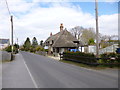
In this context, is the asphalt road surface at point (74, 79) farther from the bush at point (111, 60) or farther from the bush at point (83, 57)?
the bush at point (83, 57)

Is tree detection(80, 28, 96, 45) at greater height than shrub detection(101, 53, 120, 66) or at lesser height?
greater

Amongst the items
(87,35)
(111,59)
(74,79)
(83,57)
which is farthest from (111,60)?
(87,35)

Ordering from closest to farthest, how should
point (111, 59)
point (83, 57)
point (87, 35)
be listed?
point (111, 59)
point (83, 57)
point (87, 35)

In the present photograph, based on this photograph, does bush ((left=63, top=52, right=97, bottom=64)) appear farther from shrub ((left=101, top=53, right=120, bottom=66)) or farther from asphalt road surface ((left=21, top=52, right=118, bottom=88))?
asphalt road surface ((left=21, top=52, right=118, bottom=88))

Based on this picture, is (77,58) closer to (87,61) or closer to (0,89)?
(87,61)

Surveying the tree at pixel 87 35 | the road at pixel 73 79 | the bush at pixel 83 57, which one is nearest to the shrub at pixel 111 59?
the bush at pixel 83 57

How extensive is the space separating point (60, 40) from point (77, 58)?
993 inches

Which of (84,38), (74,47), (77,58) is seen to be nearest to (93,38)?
(84,38)

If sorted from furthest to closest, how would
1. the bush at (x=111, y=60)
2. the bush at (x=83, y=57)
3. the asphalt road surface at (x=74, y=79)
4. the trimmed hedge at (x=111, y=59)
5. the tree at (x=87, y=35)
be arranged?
the tree at (x=87, y=35), the bush at (x=83, y=57), the trimmed hedge at (x=111, y=59), the bush at (x=111, y=60), the asphalt road surface at (x=74, y=79)

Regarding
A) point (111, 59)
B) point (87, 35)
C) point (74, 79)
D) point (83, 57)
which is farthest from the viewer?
point (87, 35)

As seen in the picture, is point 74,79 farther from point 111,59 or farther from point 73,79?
point 111,59

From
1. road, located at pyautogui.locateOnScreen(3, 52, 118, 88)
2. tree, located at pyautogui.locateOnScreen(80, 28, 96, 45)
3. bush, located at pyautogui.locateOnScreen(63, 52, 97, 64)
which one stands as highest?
tree, located at pyautogui.locateOnScreen(80, 28, 96, 45)

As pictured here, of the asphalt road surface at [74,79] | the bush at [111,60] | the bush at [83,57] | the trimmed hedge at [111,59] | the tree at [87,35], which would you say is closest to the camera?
the asphalt road surface at [74,79]

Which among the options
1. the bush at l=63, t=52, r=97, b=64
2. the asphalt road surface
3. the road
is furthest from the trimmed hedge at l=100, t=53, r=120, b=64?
the asphalt road surface
